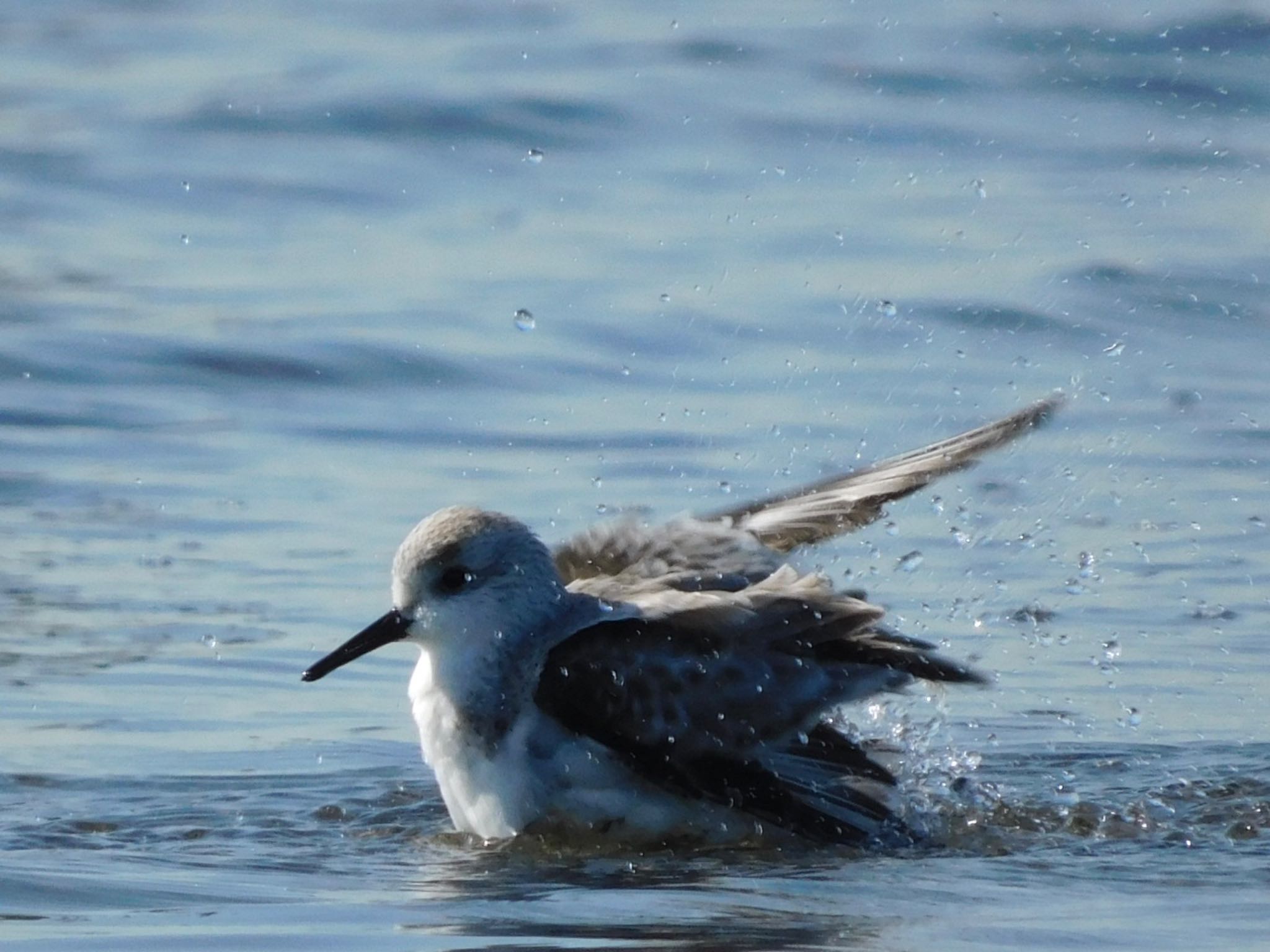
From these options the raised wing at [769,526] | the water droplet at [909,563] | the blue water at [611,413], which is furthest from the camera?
the water droplet at [909,563]

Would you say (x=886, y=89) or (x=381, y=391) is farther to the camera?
(x=886, y=89)

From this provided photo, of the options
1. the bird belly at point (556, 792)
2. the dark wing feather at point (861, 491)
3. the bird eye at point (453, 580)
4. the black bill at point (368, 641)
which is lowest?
the bird belly at point (556, 792)

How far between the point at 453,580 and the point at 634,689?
672mm

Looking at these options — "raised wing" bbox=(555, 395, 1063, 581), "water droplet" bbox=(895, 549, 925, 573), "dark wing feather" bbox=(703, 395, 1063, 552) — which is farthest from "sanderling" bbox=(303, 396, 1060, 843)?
"water droplet" bbox=(895, 549, 925, 573)

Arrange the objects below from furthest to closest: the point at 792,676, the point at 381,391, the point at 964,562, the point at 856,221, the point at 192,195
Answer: the point at 192,195 < the point at 856,221 < the point at 381,391 < the point at 964,562 < the point at 792,676

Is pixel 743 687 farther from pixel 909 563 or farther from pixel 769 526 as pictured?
pixel 909 563

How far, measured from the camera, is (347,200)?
1495 cm

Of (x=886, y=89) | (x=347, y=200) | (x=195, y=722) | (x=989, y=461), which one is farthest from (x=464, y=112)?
(x=195, y=722)

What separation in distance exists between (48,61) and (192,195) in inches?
138

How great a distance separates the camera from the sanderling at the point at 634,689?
6.30 meters

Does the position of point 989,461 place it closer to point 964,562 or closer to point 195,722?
point 964,562

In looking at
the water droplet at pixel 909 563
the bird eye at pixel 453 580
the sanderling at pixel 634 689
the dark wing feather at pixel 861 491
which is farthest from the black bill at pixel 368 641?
the water droplet at pixel 909 563

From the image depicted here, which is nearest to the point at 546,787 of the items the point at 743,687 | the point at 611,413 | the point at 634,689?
the point at 634,689

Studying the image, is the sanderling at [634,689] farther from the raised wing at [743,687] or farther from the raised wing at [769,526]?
the raised wing at [769,526]
